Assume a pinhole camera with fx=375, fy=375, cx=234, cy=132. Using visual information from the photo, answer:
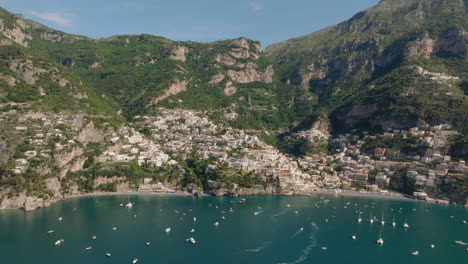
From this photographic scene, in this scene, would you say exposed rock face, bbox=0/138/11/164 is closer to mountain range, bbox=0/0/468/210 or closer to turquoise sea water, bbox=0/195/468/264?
mountain range, bbox=0/0/468/210

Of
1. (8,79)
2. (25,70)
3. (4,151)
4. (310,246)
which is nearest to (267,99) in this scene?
(25,70)

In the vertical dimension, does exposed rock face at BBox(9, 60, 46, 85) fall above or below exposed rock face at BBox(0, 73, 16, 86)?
above

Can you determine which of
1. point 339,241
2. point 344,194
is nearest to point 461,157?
point 344,194

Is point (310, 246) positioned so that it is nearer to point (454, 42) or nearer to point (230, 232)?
point (230, 232)

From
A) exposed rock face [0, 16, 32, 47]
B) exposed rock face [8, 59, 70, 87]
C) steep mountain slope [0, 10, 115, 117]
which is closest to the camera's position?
steep mountain slope [0, 10, 115, 117]

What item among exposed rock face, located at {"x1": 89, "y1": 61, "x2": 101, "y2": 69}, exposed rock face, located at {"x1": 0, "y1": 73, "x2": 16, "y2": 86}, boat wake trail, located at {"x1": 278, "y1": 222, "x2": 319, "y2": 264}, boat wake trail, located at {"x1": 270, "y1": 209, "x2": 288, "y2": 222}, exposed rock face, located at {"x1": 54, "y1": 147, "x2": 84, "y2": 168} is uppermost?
exposed rock face, located at {"x1": 89, "y1": 61, "x2": 101, "y2": 69}

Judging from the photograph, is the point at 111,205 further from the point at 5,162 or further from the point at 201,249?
the point at 201,249

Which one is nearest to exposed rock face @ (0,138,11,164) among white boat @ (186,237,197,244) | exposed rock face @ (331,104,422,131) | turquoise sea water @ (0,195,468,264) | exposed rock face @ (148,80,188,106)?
turquoise sea water @ (0,195,468,264)
